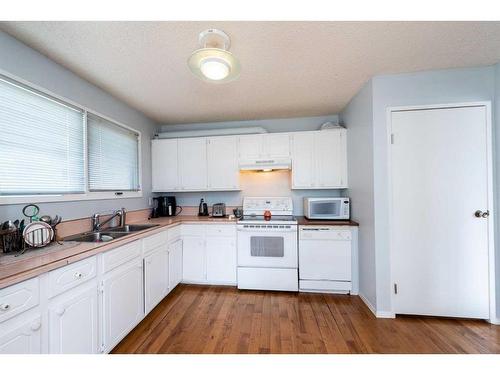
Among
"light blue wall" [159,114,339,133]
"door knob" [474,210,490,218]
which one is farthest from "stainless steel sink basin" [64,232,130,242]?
"door knob" [474,210,490,218]

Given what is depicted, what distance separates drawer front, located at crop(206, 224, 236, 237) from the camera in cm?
282

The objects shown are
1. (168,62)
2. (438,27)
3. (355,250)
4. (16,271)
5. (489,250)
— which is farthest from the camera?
(355,250)

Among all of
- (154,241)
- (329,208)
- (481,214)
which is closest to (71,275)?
(154,241)

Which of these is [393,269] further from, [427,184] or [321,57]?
[321,57]

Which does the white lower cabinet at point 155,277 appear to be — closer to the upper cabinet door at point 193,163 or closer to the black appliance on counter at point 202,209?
the black appliance on counter at point 202,209

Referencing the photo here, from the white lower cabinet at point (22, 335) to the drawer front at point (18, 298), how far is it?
0.14 ft

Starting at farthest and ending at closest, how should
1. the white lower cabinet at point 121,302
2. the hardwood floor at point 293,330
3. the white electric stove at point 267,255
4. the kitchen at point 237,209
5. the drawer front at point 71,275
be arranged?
1. the white electric stove at point 267,255
2. the hardwood floor at point 293,330
3. the white lower cabinet at point 121,302
4. the kitchen at point 237,209
5. the drawer front at point 71,275

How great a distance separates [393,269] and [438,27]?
2.07 metres

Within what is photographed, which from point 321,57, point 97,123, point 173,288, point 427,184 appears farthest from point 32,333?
point 427,184

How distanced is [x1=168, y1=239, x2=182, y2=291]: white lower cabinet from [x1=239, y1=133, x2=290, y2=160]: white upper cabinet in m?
1.57

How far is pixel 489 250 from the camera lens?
1948 mm

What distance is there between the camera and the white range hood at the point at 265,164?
3033 millimetres

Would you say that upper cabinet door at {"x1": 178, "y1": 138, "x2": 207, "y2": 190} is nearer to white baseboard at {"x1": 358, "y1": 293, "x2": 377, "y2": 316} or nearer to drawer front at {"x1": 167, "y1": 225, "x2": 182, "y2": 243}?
drawer front at {"x1": 167, "y1": 225, "x2": 182, "y2": 243}

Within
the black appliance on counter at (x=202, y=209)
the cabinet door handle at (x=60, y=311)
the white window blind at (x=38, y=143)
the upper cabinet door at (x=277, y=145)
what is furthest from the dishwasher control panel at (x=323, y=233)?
the white window blind at (x=38, y=143)
